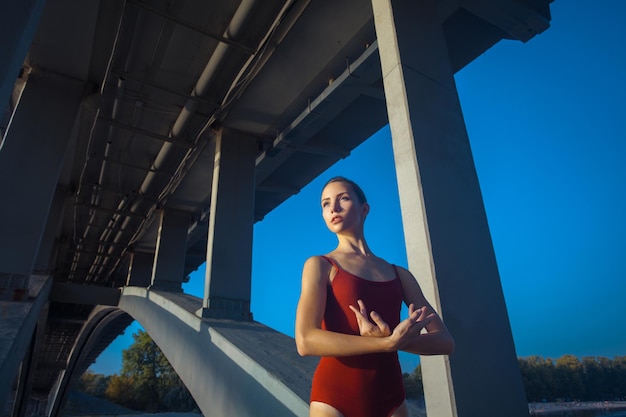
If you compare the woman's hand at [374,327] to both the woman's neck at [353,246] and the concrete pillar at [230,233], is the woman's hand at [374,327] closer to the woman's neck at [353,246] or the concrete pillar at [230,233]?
the woman's neck at [353,246]

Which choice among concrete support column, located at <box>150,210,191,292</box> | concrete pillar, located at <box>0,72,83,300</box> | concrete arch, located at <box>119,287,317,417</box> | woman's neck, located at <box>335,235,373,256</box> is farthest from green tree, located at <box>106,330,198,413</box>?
woman's neck, located at <box>335,235,373,256</box>

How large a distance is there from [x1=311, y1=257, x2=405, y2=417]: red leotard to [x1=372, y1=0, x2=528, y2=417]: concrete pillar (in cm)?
107

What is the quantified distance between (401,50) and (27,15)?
10.8 feet

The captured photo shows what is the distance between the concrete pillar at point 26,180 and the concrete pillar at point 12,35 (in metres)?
5.44

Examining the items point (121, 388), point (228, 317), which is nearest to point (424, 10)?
point (228, 317)

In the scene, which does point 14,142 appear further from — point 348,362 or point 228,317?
point 348,362

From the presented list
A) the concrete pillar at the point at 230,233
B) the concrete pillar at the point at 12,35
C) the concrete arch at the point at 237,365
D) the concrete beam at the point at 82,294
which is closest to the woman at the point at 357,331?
the concrete arch at the point at 237,365

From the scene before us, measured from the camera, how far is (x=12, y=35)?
2.54m

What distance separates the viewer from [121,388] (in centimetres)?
6981

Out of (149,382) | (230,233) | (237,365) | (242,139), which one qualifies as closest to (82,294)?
(230,233)

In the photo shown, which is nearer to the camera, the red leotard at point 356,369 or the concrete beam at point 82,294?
the red leotard at point 356,369

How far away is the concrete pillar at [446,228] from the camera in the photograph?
279 centimetres

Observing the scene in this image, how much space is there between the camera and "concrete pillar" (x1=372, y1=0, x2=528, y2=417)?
2785mm

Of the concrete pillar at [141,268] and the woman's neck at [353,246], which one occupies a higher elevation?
the concrete pillar at [141,268]
